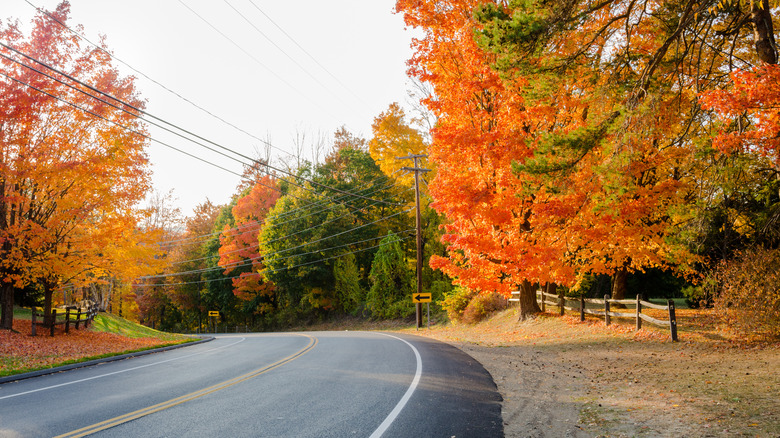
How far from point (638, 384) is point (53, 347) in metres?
17.3

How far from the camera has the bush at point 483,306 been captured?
2553 cm

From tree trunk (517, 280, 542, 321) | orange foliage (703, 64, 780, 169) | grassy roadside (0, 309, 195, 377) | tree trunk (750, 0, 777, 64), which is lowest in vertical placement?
grassy roadside (0, 309, 195, 377)

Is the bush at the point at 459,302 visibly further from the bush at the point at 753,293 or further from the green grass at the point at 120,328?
the bush at the point at 753,293

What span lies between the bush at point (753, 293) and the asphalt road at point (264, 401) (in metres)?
6.22

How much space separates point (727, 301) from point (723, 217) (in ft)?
9.44

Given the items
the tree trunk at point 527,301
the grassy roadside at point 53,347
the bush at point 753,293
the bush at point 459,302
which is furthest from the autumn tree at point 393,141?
the bush at point 753,293

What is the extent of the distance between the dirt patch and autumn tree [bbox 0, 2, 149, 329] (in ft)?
49.1

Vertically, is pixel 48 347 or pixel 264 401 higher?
pixel 264 401

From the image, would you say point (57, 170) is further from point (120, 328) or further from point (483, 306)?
point (483, 306)

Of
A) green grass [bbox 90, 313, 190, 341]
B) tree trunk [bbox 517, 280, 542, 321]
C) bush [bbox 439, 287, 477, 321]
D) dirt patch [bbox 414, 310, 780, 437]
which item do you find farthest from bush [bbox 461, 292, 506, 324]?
green grass [bbox 90, 313, 190, 341]

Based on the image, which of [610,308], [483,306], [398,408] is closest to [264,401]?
[398,408]

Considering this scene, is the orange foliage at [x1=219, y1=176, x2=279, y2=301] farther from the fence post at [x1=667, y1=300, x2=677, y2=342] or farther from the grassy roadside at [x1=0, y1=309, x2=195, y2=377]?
the fence post at [x1=667, y1=300, x2=677, y2=342]

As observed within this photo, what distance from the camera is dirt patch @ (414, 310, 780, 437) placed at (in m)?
5.83

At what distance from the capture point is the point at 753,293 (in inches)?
412
